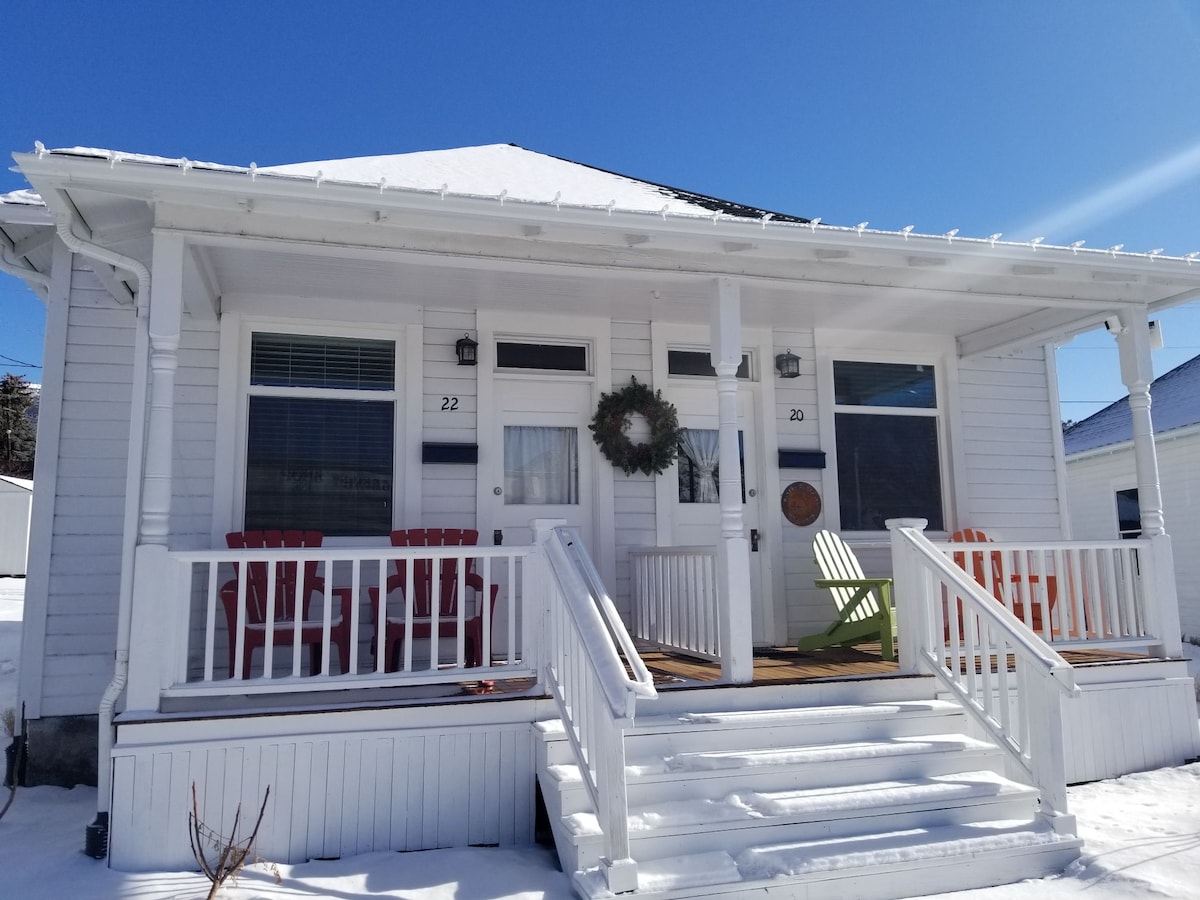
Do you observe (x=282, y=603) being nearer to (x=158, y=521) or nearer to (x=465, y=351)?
Result: (x=158, y=521)

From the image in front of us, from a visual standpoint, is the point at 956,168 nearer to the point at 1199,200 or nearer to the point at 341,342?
the point at 1199,200

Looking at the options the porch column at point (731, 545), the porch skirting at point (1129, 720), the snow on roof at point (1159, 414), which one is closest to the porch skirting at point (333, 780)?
the porch column at point (731, 545)

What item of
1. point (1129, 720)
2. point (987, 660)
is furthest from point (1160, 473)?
point (987, 660)

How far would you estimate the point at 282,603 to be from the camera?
4.61m

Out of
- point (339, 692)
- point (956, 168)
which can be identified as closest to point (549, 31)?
point (956, 168)

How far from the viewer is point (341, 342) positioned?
5.50 metres

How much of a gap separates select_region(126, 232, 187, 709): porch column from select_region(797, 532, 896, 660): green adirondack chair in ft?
11.6

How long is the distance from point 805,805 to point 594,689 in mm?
1009

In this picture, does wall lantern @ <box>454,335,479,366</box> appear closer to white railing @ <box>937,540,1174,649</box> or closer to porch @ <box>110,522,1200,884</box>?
porch @ <box>110,522,1200,884</box>

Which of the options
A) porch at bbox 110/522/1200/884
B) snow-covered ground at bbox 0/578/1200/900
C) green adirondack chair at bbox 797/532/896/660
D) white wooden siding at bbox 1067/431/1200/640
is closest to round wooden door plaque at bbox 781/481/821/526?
green adirondack chair at bbox 797/532/896/660

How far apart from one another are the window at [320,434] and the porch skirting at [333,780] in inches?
72.1

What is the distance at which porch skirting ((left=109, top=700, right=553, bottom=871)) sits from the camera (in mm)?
3520

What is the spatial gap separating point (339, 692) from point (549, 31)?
8430 millimetres

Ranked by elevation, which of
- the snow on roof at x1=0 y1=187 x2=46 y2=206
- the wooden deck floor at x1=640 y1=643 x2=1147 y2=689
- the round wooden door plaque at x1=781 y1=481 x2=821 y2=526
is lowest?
the wooden deck floor at x1=640 y1=643 x2=1147 y2=689
